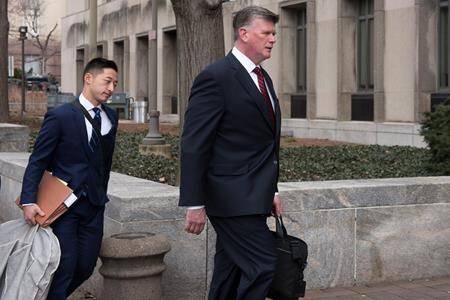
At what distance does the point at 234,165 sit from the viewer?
4.18 m

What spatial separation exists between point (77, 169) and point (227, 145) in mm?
1074

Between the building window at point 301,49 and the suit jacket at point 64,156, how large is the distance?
20.6 meters

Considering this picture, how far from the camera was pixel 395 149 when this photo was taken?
15.2 m

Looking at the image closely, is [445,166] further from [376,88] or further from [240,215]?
[376,88]

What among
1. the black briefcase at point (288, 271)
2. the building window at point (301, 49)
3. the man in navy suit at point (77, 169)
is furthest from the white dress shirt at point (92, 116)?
the building window at point (301, 49)

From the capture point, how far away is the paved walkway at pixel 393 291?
630 centimetres

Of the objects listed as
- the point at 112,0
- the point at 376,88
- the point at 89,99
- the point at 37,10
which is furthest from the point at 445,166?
the point at 37,10

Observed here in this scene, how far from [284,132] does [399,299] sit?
18.1 meters

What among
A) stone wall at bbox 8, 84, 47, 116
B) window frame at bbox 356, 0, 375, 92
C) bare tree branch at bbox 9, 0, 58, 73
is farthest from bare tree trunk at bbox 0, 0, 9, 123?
bare tree branch at bbox 9, 0, 58, 73

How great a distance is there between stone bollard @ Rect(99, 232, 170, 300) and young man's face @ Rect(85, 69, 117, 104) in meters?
1.15

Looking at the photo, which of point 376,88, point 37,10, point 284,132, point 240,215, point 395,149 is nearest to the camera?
point 240,215

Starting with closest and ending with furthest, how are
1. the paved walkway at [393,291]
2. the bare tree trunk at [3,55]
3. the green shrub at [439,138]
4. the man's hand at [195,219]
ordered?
the man's hand at [195,219], the paved walkway at [393,291], the green shrub at [439,138], the bare tree trunk at [3,55]

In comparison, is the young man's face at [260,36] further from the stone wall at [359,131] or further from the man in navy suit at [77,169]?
the stone wall at [359,131]

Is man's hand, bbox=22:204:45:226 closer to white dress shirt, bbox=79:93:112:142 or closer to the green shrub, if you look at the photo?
white dress shirt, bbox=79:93:112:142
